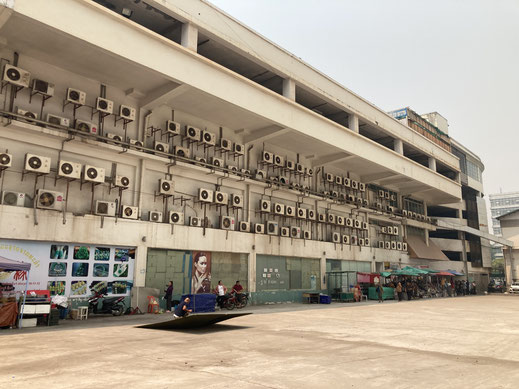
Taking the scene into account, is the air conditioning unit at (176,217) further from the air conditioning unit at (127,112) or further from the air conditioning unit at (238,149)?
the air conditioning unit at (238,149)

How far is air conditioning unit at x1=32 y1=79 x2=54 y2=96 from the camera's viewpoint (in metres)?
18.0

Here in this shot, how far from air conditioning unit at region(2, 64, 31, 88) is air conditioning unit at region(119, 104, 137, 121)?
4.43 metres

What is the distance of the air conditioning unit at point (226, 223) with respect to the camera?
2509cm

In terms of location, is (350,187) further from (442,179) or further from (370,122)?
(442,179)

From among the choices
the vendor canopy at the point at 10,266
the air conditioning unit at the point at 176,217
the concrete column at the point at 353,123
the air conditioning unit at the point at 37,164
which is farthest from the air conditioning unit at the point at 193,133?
the concrete column at the point at 353,123

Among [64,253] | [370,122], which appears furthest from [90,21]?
A: [370,122]

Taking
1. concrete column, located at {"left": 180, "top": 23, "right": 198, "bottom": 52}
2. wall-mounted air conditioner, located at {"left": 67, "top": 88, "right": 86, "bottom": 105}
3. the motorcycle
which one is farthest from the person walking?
concrete column, located at {"left": 180, "top": 23, "right": 198, "bottom": 52}

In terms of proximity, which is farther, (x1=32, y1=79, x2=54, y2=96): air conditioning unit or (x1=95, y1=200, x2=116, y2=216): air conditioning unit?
(x1=95, y1=200, x2=116, y2=216): air conditioning unit

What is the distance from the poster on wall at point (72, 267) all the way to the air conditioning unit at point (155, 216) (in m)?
1.91

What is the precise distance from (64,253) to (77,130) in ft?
18.6

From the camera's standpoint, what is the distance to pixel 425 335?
1253 cm


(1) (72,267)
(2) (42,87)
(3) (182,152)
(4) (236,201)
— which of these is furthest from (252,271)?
(2) (42,87)

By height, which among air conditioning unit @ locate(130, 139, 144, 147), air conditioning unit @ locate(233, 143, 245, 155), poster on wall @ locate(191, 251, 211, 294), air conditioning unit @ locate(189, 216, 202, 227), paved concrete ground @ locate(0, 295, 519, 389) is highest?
air conditioning unit @ locate(233, 143, 245, 155)

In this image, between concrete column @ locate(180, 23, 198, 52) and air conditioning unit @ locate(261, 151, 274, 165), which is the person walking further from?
concrete column @ locate(180, 23, 198, 52)
